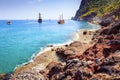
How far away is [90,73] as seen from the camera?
16.6 m

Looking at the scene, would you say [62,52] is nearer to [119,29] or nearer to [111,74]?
[119,29]

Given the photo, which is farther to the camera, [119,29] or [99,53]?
[119,29]

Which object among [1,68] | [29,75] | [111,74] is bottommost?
[1,68]

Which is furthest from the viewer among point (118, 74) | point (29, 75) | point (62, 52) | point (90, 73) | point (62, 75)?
point (62, 52)

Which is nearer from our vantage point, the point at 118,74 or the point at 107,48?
the point at 118,74

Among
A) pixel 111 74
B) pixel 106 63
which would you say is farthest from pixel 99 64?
pixel 111 74

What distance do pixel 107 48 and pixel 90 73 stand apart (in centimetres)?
834

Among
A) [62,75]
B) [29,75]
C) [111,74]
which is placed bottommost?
[29,75]

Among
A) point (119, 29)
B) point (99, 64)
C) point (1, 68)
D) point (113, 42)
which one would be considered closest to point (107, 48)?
point (113, 42)

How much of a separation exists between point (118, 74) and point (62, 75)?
601 centimetres

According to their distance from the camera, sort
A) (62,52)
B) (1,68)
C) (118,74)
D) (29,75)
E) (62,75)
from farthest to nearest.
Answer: (62,52), (1,68), (29,75), (62,75), (118,74)

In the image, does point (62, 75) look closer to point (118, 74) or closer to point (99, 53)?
point (118, 74)

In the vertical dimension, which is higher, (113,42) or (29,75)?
(113,42)

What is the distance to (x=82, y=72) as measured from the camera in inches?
671
